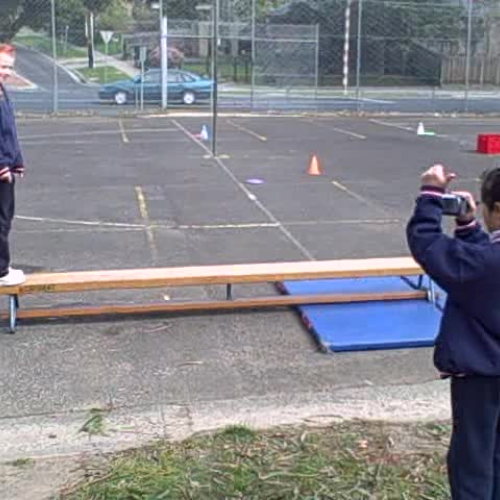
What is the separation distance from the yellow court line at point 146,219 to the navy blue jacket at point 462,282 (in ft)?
16.8

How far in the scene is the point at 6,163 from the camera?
5508mm

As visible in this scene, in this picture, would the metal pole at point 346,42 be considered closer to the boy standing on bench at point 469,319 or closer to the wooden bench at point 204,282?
the wooden bench at point 204,282

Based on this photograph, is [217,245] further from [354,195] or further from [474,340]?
[474,340]

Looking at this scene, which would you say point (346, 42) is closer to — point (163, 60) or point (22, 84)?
point (163, 60)

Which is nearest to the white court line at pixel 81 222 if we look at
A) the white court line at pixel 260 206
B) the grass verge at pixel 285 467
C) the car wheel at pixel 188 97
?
the white court line at pixel 260 206

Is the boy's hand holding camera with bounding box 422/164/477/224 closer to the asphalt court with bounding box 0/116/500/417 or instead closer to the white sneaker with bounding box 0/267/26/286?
the asphalt court with bounding box 0/116/500/417

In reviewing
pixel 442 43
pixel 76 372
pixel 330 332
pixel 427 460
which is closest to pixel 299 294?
pixel 330 332

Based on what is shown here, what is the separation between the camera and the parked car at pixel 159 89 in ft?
103

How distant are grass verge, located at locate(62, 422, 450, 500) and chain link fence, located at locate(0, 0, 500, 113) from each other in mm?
24055

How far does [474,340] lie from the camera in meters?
2.79

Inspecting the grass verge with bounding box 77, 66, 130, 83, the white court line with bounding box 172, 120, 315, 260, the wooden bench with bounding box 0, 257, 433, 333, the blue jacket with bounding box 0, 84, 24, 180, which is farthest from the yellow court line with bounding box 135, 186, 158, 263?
the grass verge with bounding box 77, 66, 130, 83

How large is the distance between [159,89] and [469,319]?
96.4 ft

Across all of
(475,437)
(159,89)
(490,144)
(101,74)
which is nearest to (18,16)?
(159,89)

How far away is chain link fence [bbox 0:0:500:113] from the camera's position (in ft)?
99.8
